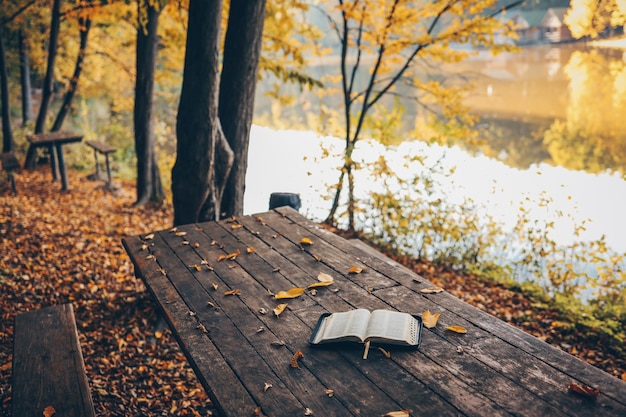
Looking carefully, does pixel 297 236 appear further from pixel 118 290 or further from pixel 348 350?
pixel 118 290

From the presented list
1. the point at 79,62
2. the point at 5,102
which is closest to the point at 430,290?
the point at 79,62

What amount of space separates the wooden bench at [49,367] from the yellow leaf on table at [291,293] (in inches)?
47.9

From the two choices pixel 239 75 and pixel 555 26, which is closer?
pixel 239 75

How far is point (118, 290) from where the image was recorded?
575 cm

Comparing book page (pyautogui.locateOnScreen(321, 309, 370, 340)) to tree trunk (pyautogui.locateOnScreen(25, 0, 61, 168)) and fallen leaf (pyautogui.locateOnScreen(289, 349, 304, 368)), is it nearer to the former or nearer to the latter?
fallen leaf (pyautogui.locateOnScreen(289, 349, 304, 368))

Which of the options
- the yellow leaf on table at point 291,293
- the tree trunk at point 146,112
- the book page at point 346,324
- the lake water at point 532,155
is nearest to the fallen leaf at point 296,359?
the book page at point 346,324

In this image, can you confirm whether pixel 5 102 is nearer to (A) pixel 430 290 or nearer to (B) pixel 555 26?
(A) pixel 430 290

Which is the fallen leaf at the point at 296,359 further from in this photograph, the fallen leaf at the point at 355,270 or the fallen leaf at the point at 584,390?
the fallen leaf at the point at 584,390

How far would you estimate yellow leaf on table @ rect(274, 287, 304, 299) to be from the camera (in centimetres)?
291

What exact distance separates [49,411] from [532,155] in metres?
17.3

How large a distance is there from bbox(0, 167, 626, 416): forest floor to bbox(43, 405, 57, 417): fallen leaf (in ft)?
3.18

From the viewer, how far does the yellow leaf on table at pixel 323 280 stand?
9.97ft

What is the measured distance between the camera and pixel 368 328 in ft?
7.86

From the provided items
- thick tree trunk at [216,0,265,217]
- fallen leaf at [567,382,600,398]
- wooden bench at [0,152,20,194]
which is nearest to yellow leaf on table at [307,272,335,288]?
fallen leaf at [567,382,600,398]
